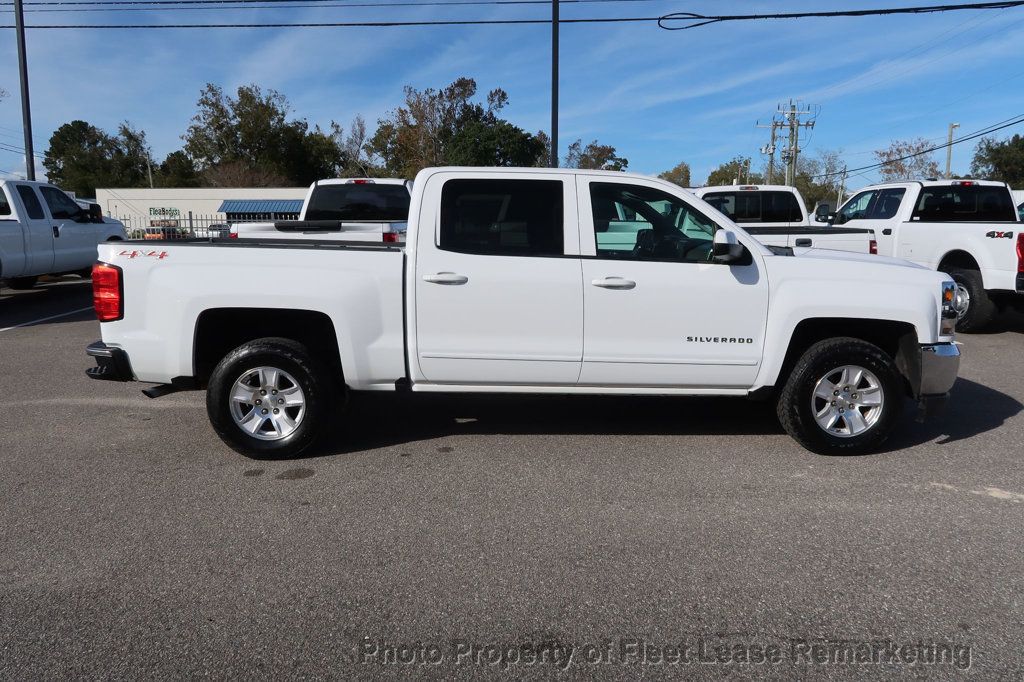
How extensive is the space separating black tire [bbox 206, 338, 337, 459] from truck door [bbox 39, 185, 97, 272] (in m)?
10.1

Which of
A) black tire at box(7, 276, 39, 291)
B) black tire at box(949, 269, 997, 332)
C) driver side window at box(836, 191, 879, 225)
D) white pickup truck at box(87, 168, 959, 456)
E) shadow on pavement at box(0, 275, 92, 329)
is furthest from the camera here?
black tire at box(7, 276, 39, 291)

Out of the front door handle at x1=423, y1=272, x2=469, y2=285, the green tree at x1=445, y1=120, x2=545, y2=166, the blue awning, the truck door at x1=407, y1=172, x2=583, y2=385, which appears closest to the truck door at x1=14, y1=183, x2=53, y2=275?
the truck door at x1=407, y1=172, x2=583, y2=385

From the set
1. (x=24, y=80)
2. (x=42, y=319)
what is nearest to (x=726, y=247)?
(x=42, y=319)

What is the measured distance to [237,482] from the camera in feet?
16.1

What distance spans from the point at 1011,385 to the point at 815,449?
3501 mm

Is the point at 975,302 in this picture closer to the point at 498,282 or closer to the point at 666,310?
the point at 666,310

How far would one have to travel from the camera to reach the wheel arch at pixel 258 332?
17.3 feet

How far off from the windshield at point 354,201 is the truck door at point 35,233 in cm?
529

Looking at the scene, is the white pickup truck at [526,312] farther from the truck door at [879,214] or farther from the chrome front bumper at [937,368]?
the truck door at [879,214]

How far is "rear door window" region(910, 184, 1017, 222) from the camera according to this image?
37.1ft

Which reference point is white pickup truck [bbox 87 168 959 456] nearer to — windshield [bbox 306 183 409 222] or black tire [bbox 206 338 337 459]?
black tire [bbox 206 338 337 459]

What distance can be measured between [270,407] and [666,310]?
2739mm

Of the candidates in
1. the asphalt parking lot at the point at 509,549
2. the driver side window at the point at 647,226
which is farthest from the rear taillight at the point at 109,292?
the driver side window at the point at 647,226

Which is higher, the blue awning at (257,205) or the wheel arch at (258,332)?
the blue awning at (257,205)
